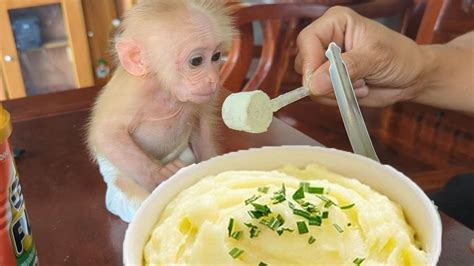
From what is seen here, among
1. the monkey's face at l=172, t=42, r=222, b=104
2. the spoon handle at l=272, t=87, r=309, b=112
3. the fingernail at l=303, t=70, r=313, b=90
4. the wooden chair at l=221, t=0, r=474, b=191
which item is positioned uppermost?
A: the monkey's face at l=172, t=42, r=222, b=104

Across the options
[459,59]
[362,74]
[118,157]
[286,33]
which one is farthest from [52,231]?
[459,59]

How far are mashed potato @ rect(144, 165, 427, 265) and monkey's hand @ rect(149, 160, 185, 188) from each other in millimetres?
53

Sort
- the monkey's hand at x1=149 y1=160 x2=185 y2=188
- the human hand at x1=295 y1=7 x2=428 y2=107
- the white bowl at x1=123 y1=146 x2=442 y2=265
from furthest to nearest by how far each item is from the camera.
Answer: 1. the human hand at x1=295 y1=7 x2=428 y2=107
2. the monkey's hand at x1=149 y1=160 x2=185 y2=188
3. the white bowl at x1=123 y1=146 x2=442 y2=265

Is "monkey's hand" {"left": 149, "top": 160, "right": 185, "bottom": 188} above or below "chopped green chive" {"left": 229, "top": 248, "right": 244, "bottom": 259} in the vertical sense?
above

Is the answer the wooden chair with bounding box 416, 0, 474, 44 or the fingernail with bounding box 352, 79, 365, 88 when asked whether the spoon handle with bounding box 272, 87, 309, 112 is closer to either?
the fingernail with bounding box 352, 79, 365, 88

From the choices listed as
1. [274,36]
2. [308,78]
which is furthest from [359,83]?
[274,36]

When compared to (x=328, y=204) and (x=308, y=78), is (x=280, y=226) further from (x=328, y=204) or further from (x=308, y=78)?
(x=308, y=78)

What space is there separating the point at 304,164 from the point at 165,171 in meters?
0.13

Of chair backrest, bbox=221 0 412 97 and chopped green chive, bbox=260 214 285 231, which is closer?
chopped green chive, bbox=260 214 285 231

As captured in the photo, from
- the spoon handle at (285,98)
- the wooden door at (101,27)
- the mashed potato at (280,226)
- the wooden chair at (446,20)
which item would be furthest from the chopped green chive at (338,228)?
the wooden chair at (446,20)

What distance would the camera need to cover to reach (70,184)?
2.10 ft

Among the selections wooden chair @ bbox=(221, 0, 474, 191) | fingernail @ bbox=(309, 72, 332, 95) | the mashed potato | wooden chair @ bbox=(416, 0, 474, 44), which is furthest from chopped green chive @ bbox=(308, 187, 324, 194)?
wooden chair @ bbox=(416, 0, 474, 44)

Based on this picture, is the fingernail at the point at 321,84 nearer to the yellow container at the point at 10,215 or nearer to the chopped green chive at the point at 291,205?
the chopped green chive at the point at 291,205

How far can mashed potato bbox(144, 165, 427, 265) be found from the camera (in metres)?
0.38
